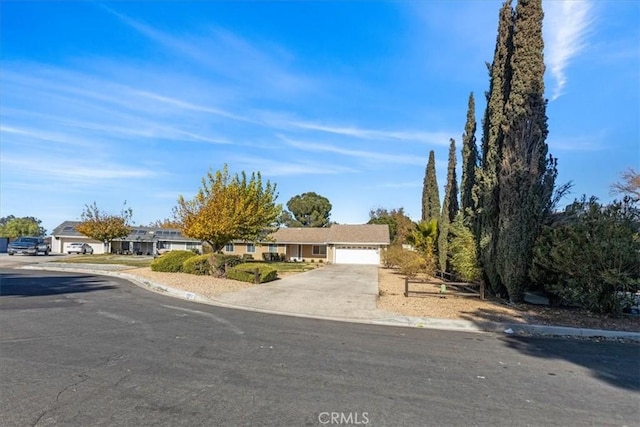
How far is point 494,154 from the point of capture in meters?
14.2

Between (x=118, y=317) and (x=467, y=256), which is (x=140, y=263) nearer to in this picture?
(x=118, y=317)

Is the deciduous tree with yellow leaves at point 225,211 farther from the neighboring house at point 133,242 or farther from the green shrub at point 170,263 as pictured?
the neighboring house at point 133,242

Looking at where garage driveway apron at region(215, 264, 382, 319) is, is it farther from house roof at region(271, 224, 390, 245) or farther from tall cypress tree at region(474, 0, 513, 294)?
house roof at region(271, 224, 390, 245)

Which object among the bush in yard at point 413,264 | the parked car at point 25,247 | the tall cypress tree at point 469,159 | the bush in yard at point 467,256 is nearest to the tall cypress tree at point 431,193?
the bush in yard at point 413,264

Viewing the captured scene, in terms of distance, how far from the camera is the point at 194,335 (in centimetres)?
755

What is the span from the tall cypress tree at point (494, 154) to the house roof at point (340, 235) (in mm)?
25639

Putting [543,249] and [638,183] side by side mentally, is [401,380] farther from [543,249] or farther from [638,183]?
[638,183]

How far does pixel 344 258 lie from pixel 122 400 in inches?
1479

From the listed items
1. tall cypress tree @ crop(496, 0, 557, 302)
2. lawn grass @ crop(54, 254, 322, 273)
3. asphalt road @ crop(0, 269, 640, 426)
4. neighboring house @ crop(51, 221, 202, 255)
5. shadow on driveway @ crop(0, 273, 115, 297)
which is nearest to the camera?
asphalt road @ crop(0, 269, 640, 426)

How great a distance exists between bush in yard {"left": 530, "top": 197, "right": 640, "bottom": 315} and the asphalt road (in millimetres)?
2706

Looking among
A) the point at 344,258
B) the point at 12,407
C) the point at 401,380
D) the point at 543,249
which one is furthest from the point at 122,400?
the point at 344,258

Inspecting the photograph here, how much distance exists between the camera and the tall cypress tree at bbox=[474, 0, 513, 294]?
13891 millimetres

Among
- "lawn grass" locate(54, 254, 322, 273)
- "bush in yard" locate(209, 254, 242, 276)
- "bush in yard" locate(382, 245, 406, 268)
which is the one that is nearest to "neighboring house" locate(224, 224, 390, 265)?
"lawn grass" locate(54, 254, 322, 273)

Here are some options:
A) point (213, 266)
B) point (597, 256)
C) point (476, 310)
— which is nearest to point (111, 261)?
point (213, 266)
